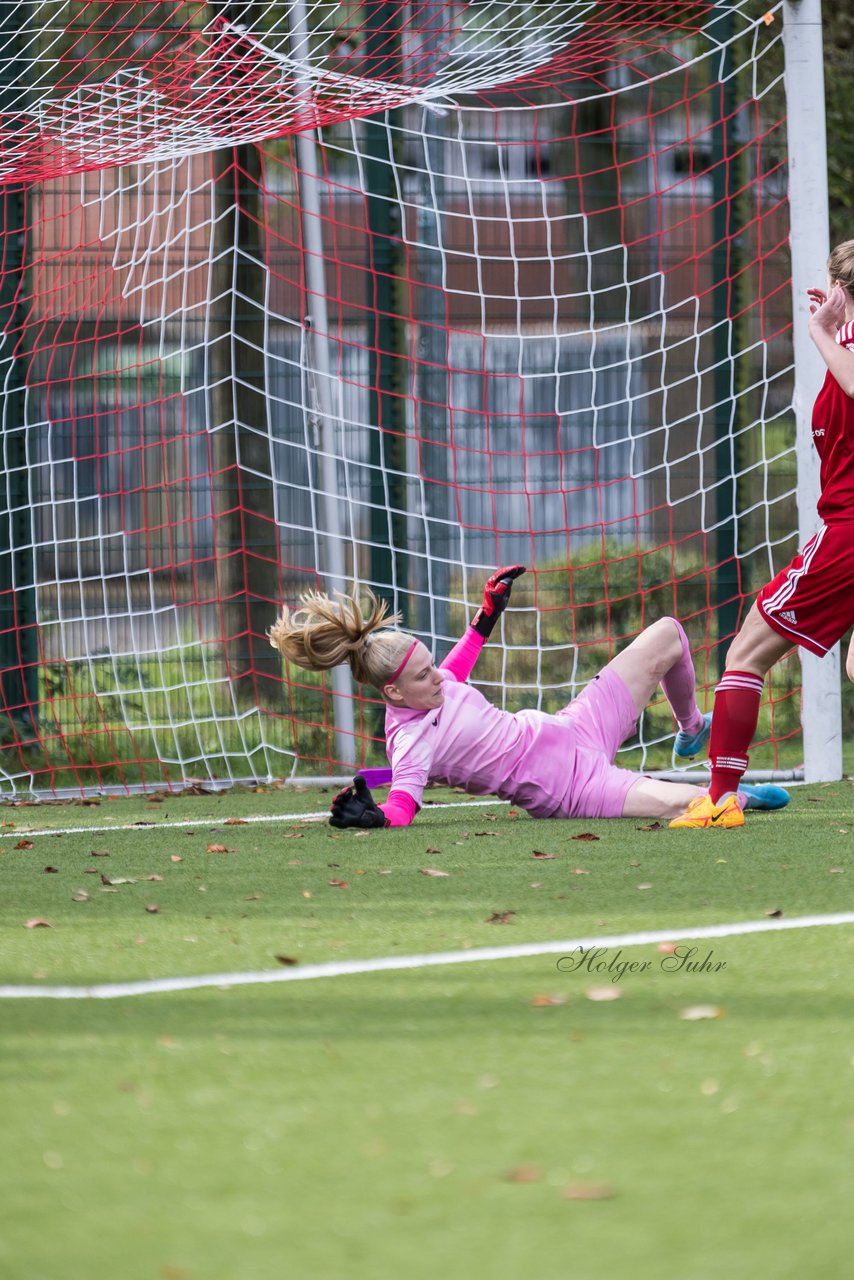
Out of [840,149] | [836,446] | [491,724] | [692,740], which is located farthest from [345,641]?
[840,149]

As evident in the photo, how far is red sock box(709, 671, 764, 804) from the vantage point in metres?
4.51

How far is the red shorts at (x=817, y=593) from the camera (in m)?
4.34

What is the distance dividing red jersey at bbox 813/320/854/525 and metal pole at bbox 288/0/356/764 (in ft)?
10.7

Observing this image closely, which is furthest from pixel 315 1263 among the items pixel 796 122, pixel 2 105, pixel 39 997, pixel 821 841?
pixel 2 105

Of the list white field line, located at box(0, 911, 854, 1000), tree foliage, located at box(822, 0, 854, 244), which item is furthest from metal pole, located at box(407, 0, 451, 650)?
white field line, located at box(0, 911, 854, 1000)

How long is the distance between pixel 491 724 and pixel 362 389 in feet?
12.5

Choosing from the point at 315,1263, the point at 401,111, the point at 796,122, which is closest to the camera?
the point at 315,1263

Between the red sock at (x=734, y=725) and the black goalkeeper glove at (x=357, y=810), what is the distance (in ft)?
3.14

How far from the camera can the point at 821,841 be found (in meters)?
4.21

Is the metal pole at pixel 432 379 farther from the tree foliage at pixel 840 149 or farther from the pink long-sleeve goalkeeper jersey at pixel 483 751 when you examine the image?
the pink long-sleeve goalkeeper jersey at pixel 483 751

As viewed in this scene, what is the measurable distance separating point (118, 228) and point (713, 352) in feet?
10.2

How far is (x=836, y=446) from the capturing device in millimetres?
4402

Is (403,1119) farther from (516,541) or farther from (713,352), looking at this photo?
(713,352)

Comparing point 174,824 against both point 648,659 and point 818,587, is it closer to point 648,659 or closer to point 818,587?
point 648,659
